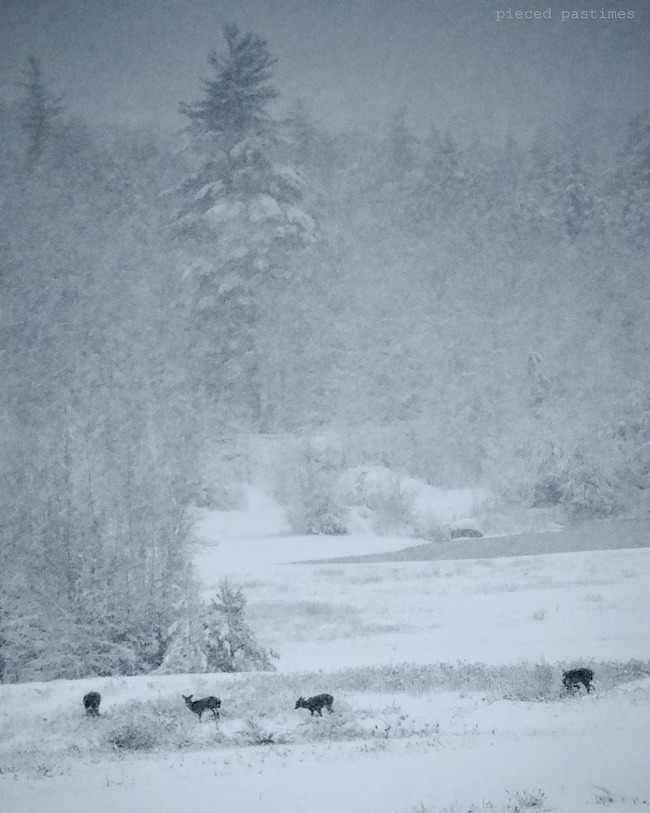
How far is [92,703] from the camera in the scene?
35.2ft

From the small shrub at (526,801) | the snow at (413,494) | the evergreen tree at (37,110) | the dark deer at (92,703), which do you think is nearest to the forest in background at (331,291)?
the evergreen tree at (37,110)

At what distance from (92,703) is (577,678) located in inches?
261

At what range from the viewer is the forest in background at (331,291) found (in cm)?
3766

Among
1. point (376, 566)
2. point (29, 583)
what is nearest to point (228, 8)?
point (376, 566)

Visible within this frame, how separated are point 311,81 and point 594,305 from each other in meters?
27.9

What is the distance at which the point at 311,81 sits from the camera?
58719 mm

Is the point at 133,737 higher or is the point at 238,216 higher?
the point at 238,216

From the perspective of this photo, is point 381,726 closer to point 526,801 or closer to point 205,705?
point 205,705

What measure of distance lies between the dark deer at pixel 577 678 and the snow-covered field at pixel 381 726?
0.24m

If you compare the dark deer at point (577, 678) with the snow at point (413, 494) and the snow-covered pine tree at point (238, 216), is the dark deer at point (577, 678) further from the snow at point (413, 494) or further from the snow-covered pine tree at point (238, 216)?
the snow-covered pine tree at point (238, 216)

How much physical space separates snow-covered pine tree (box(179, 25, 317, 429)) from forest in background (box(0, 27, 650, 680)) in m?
0.14

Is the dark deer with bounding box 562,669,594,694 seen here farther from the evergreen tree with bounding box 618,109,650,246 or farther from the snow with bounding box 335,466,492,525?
the evergreen tree with bounding box 618,109,650,246

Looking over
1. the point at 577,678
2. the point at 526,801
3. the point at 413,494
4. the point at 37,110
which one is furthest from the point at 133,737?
the point at 37,110

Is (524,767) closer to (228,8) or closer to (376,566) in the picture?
(376,566)
